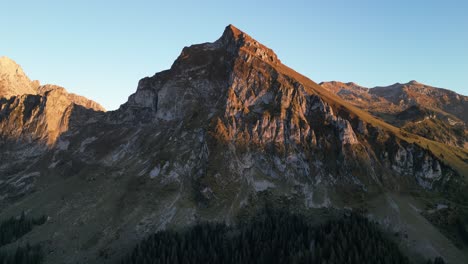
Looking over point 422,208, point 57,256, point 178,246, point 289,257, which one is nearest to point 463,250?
point 422,208

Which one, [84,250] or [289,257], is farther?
[84,250]

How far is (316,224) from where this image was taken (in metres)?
196

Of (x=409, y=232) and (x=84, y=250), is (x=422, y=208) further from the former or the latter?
(x=84, y=250)

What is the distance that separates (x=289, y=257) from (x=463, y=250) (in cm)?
8338

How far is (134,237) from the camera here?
652ft

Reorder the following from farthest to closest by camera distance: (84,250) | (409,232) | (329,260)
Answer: (84,250)
(409,232)
(329,260)

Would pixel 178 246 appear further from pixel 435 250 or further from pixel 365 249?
pixel 435 250

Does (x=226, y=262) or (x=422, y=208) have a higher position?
(x=422, y=208)

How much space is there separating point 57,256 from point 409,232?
18022 cm

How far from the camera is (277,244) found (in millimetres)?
173125

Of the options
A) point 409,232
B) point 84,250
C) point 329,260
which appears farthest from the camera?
point 84,250

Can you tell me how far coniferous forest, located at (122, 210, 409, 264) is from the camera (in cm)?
15475

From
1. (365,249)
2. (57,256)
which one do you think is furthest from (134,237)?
(365,249)

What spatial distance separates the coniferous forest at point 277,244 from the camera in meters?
155
